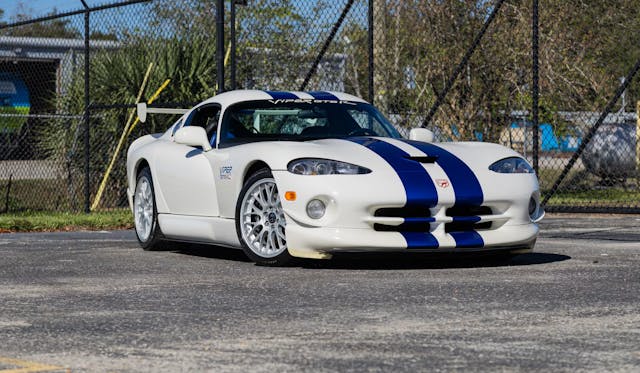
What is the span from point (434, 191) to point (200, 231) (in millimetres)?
2064

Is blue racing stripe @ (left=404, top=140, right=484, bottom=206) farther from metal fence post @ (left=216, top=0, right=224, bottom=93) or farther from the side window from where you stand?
metal fence post @ (left=216, top=0, right=224, bottom=93)

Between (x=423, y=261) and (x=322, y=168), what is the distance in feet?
3.81

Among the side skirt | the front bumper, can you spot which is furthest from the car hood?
the side skirt

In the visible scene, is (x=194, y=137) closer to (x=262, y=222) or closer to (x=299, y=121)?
(x=299, y=121)

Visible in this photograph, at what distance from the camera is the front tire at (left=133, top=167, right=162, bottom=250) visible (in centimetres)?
1021

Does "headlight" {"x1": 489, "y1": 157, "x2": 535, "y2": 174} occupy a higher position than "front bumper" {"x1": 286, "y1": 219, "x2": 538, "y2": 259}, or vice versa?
"headlight" {"x1": 489, "y1": 157, "x2": 535, "y2": 174}

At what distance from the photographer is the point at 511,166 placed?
888 cm

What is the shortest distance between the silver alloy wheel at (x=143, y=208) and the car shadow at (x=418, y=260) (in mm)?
865

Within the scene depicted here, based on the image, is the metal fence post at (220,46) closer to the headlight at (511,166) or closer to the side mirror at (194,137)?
the side mirror at (194,137)

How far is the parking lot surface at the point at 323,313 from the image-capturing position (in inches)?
189

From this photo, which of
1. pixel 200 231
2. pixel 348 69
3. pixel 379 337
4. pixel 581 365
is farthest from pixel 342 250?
pixel 348 69

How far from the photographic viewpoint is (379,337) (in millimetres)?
5305

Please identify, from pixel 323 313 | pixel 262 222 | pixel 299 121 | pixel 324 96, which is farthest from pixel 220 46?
pixel 323 313

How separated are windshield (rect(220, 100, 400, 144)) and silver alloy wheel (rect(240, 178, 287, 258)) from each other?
75 centimetres
